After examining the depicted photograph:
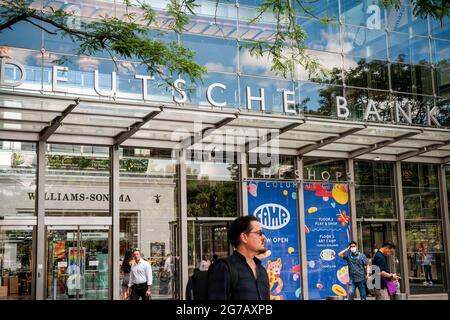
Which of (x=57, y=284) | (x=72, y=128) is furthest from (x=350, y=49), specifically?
(x=57, y=284)

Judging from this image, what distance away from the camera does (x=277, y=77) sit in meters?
16.1

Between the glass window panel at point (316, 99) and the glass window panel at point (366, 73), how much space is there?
904mm

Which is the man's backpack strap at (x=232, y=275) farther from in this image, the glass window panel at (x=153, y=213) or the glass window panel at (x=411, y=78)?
the glass window panel at (x=411, y=78)

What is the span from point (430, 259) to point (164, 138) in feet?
29.5

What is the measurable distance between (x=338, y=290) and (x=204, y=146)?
531 centimetres

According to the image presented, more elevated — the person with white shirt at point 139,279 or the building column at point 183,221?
the building column at point 183,221

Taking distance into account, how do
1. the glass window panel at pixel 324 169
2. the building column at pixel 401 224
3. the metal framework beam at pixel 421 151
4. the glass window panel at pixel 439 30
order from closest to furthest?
the glass window panel at pixel 324 169
the metal framework beam at pixel 421 151
the building column at pixel 401 224
the glass window panel at pixel 439 30

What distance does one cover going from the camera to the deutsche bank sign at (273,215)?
52.4ft

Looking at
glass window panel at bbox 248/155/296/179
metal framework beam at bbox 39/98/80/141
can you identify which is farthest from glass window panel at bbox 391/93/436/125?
metal framework beam at bbox 39/98/80/141

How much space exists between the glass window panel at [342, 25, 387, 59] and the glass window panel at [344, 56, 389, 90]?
0.66 ft

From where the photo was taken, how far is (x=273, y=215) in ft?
53.2

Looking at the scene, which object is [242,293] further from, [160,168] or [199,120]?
[160,168]

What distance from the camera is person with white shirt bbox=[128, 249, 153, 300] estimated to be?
1263 centimetres

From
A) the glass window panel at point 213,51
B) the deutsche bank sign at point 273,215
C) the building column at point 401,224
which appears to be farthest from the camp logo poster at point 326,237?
the glass window panel at point 213,51
